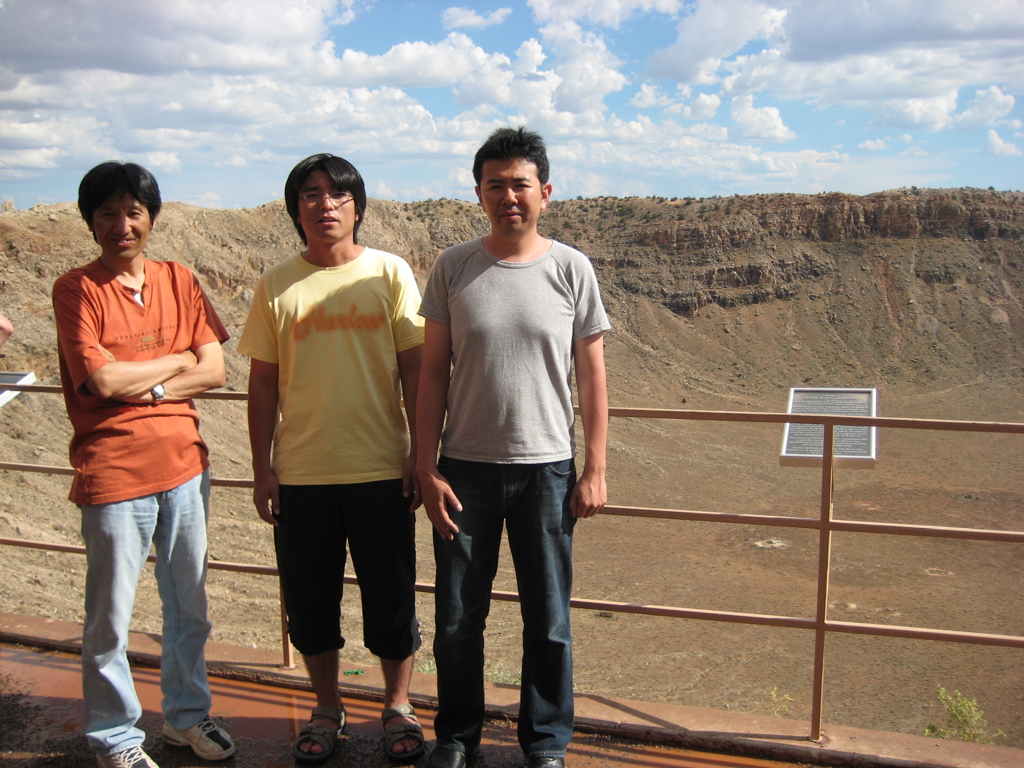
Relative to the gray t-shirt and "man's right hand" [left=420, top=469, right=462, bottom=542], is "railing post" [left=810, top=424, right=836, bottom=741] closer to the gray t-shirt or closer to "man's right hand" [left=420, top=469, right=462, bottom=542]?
the gray t-shirt

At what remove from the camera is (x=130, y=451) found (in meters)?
2.54

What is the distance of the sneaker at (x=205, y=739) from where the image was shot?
107 inches

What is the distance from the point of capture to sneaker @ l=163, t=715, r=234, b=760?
2719 mm

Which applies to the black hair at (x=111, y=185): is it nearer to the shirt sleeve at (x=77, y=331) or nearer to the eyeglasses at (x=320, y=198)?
the shirt sleeve at (x=77, y=331)

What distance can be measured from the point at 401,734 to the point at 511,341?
1.35 meters

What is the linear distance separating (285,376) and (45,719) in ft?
5.28

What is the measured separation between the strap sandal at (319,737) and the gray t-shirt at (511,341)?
1.04 metres

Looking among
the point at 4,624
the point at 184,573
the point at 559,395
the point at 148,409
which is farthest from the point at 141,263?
the point at 4,624

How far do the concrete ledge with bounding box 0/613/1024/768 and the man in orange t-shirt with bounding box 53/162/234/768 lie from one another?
61 cm

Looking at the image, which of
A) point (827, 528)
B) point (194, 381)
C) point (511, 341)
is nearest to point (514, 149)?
point (511, 341)

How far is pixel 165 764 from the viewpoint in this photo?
2711 millimetres

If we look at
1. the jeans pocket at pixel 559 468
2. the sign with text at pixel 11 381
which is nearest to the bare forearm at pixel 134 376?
the jeans pocket at pixel 559 468

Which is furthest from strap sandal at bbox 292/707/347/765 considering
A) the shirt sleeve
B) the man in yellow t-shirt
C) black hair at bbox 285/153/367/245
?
black hair at bbox 285/153/367/245

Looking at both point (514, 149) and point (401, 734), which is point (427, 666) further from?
point (514, 149)
